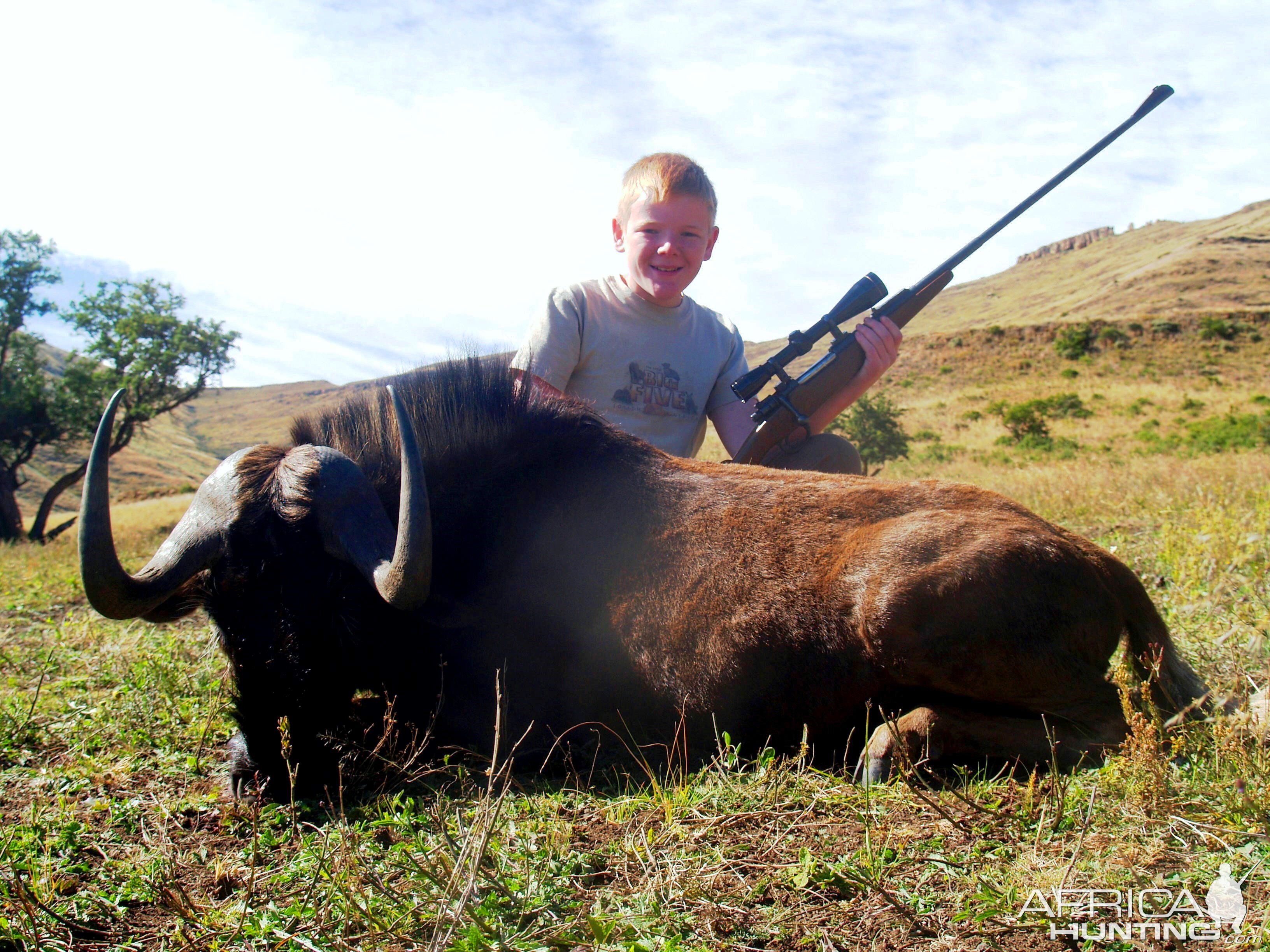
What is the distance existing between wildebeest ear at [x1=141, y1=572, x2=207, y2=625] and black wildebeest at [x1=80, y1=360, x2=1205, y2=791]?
0.04 ft

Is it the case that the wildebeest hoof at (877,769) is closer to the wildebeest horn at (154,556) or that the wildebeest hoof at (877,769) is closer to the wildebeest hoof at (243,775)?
the wildebeest hoof at (243,775)


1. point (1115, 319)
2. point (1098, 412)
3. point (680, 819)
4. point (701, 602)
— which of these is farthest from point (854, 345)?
point (1115, 319)

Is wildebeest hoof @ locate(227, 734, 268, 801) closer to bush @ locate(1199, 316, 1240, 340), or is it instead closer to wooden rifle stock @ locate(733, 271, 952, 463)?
wooden rifle stock @ locate(733, 271, 952, 463)

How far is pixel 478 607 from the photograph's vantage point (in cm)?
323

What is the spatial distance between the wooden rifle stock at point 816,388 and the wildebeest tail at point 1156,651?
1957mm

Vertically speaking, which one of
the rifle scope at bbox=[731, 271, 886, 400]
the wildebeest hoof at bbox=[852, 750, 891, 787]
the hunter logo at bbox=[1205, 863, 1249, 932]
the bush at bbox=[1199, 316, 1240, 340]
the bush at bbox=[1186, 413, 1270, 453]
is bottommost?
the wildebeest hoof at bbox=[852, 750, 891, 787]

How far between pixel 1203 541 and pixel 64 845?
20.3ft

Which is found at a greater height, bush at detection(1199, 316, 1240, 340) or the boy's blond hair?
bush at detection(1199, 316, 1240, 340)

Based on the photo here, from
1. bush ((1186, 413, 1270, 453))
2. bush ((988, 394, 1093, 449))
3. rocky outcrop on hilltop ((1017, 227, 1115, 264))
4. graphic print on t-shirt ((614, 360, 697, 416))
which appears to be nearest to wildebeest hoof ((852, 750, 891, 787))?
graphic print on t-shirt ((614, 360, 697, 416))

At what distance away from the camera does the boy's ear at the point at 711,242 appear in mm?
4758

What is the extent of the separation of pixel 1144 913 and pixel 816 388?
10.8 ft

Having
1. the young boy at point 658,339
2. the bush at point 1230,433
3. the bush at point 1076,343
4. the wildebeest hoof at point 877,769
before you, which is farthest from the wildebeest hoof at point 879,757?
the bush at point 1076,343

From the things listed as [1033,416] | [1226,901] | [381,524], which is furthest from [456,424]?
[1033,416]

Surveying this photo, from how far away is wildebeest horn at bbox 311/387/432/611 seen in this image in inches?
102
